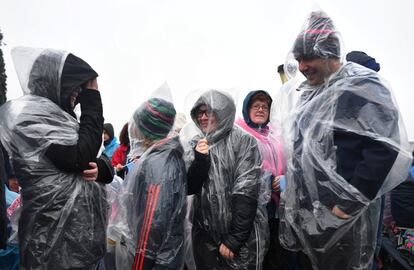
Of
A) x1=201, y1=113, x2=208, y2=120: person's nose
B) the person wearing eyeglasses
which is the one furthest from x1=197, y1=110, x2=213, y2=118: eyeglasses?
the person wearing eyeglasses

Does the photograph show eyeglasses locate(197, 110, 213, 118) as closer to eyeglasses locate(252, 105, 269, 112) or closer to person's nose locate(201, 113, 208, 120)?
person's nose locate(201, 113, 208, 120)

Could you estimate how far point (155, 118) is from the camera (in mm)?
2016

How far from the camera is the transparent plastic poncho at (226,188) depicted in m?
1.96

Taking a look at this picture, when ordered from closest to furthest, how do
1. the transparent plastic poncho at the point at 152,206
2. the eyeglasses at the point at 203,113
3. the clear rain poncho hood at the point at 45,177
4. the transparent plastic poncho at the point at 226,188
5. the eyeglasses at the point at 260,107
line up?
the clear rain poncho hood at the point at 45,177
the transparent plastic poncho at the point at 152,206
the transparent plastic poncho at the point at 226,188
the eyeglasses at the point at 203,113
the eyeglasses at the point at 260,107

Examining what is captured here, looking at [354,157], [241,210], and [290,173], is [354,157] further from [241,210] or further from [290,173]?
[241,210]

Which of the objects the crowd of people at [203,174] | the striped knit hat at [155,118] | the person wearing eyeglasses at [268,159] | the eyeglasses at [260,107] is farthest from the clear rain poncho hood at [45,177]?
the eyeglasses at [260,107]

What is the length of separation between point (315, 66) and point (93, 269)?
162 centimetres

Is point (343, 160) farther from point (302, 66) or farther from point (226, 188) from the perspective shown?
point (226, 188)

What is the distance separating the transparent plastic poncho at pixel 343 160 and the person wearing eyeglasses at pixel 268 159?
44 centimetres

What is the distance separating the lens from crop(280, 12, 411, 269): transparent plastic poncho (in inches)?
59.8

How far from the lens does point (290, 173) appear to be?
186 cm

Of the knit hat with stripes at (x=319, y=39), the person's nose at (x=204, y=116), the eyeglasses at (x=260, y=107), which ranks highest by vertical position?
the knit hat with stripes at (x=319, y=39)

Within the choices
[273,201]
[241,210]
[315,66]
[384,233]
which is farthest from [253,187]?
[384,233]

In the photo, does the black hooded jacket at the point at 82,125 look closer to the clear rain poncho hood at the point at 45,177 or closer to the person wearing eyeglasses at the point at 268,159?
the clear rain poncho hood at the point at 45,177
